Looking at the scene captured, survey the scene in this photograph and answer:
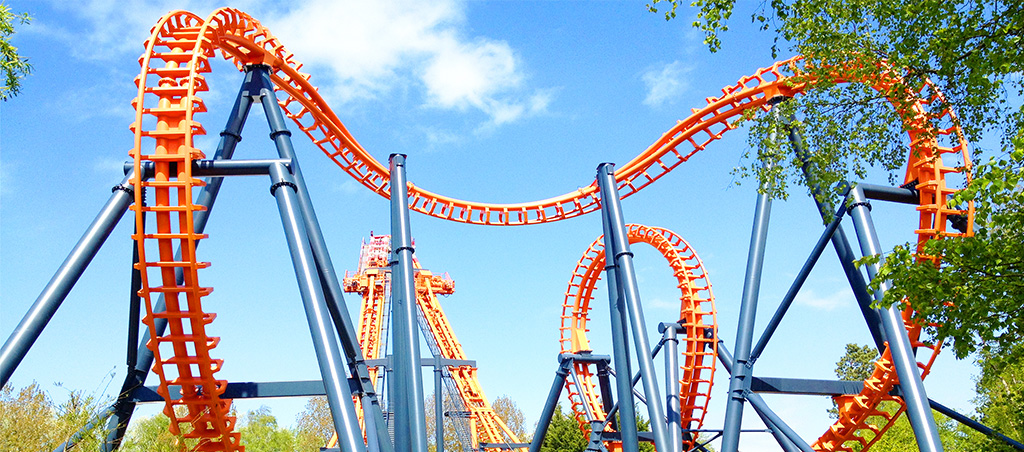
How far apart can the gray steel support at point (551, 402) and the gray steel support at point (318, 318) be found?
7740mm

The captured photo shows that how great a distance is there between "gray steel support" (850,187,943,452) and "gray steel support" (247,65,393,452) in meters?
4.96

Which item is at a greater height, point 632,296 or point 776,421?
point 632,296

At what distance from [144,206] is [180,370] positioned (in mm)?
1801

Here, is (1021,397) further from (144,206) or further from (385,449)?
(144,206)

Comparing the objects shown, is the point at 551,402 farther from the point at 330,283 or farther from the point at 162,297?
the point at 162,297

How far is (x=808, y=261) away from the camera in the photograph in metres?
10.1

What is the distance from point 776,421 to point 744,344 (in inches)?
37.4

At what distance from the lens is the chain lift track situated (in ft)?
70.4

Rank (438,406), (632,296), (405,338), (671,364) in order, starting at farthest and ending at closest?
(438,406)
(671,364)
(632,296)
(405,338)

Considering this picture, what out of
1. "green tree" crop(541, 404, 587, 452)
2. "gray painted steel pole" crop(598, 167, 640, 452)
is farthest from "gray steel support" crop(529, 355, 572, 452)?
"green tree" crop(541, 404, 587, 452)

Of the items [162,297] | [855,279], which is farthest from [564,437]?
[162,297]

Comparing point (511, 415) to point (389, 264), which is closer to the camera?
point (389, 264)

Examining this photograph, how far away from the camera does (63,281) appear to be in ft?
23.1

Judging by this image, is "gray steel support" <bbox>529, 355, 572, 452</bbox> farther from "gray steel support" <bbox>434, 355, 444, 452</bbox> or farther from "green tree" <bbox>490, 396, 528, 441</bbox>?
"green tree" <bbox>490, 396, 528, 441</bbox>
